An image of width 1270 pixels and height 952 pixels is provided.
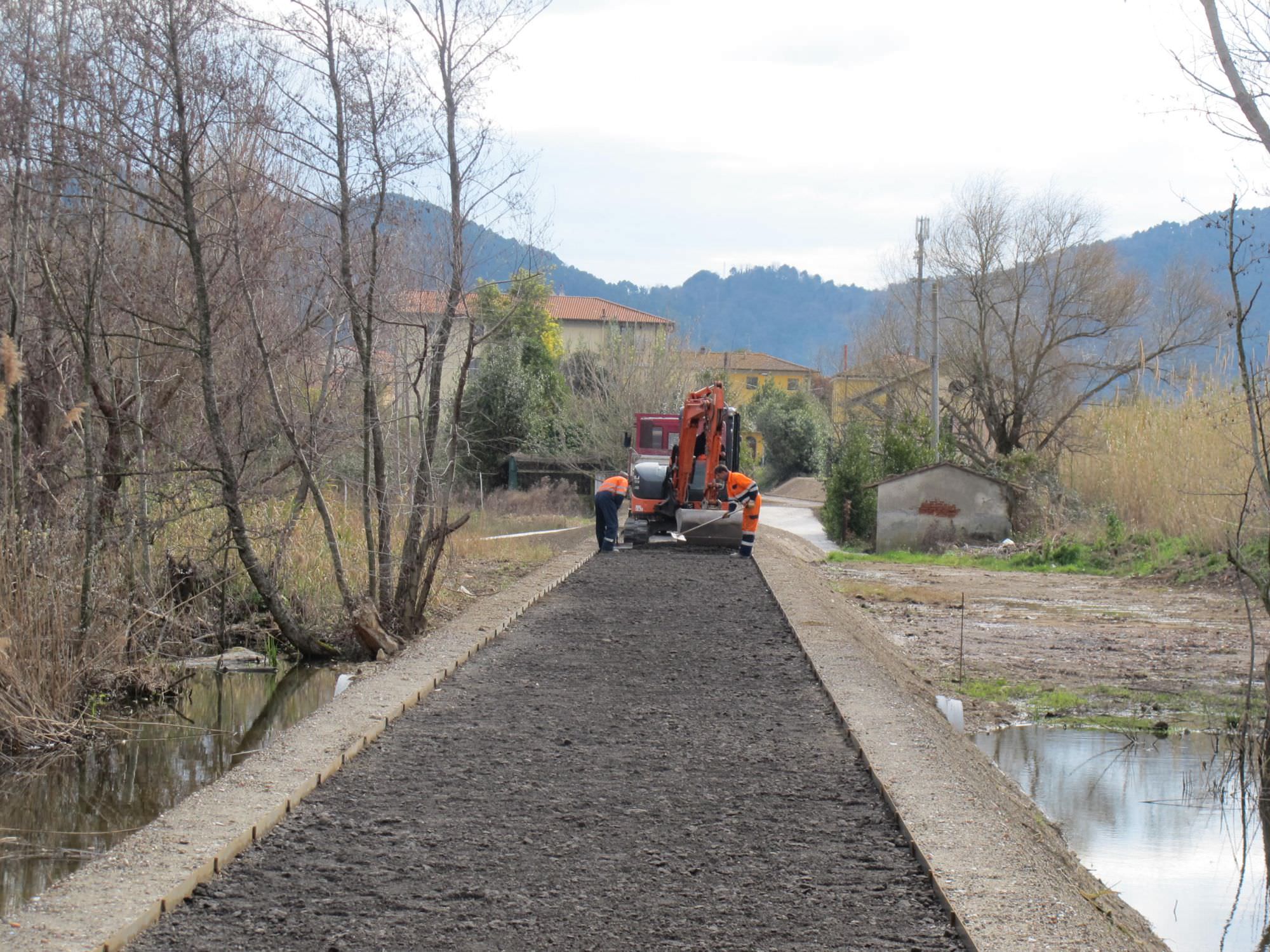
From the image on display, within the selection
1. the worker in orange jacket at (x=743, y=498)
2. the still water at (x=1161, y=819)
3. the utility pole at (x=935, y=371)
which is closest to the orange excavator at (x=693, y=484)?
the worker in orange jacket at (x=743, y=498)

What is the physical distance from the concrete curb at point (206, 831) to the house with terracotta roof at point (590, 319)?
13.6ft

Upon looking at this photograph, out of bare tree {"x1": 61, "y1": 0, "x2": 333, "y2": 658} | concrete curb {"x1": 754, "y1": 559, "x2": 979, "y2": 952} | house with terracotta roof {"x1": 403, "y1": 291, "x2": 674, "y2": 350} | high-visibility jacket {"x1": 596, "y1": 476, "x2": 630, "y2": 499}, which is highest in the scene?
house with terracotta roof {"x1": 403, "y1": 291, "x2": 674, "y2": 350}

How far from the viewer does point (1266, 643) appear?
41.4ft

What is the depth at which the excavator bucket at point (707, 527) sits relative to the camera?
20984mm

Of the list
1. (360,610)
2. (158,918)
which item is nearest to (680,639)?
(360,610)

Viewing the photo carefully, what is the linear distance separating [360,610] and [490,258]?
3.52 m

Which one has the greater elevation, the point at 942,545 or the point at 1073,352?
the point at 1073,352

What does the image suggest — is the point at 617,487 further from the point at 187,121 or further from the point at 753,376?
the point at 753,376

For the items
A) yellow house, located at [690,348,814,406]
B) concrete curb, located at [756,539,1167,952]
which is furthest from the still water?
yellow house, located at [690,348,814,406]

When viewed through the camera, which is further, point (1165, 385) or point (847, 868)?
point (1165, 385)

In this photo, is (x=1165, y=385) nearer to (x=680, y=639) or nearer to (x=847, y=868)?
(x=680, y=639)

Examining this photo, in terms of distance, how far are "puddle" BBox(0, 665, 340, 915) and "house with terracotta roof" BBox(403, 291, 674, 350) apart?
3.77 metres

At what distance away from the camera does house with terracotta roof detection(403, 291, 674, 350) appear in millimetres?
12469

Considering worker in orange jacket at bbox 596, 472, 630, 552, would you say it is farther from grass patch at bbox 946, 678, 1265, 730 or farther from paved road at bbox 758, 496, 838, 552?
grass patch at bbox 946, 678, 1265, 730
